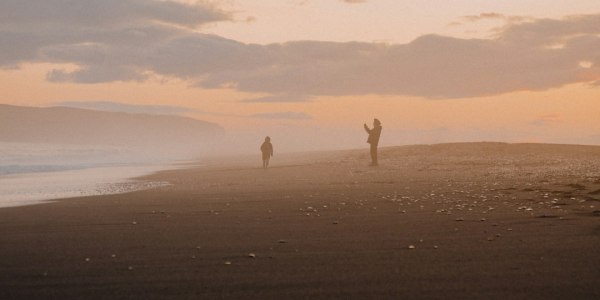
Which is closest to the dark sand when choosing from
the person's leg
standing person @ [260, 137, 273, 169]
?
the person's leg

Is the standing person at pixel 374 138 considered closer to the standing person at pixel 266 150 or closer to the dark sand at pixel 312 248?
the standing person at pixel 266 150

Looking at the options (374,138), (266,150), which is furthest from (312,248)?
(266,150)

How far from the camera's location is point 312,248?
909 centimetres

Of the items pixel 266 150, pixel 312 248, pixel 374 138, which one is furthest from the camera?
pixel 266 150

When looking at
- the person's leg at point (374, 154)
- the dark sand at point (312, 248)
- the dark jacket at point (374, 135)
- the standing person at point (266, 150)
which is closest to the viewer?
the dark sand at point (312, 248)

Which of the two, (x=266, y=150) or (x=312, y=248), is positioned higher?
(x=266, y=150)

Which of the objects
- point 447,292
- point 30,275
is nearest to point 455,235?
point 447,292

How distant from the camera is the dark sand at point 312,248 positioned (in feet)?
21.9

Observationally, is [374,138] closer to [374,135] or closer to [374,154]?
[374,135]

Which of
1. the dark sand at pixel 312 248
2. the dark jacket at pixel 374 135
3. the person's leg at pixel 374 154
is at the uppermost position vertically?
the dark jacket at pixel 374 135

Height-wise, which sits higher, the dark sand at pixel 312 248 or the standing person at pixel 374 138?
the standing person at pixel 374 138

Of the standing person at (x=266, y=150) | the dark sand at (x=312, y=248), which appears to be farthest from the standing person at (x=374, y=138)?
the dark sand at (x=312, y=248)

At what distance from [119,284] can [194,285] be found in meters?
0.90

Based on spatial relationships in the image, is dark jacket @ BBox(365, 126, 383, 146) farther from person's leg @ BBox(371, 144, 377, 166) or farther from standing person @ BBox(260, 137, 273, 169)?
standing person @ BBox(260, 137, 273, 169)
